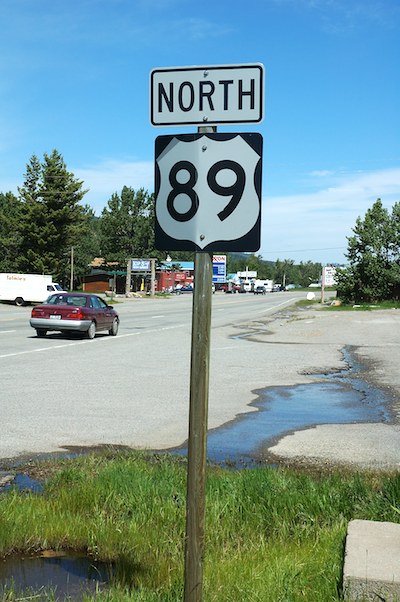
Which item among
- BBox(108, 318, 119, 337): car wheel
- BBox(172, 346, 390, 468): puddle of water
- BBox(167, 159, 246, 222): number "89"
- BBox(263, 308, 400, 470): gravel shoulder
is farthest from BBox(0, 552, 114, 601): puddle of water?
BBox(108, 318, 119, 337): car wheel

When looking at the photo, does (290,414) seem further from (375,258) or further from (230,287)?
(230,287)

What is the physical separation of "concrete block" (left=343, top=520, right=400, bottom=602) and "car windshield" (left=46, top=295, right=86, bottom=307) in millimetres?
20212

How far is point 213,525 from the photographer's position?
5246mm

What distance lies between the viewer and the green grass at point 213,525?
13.6 ft

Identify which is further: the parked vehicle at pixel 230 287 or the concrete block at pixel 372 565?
the parked vehicle at pixel 230 287

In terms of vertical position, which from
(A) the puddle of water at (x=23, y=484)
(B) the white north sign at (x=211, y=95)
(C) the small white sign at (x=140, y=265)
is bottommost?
(A) the puddle of water at (x=23, y=484)

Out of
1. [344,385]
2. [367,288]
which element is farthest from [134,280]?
[344,385]

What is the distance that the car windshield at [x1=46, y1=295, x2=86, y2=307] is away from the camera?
24.1m

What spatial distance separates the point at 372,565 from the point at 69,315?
2009 centimetres

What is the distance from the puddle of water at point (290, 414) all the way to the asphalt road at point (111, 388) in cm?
38

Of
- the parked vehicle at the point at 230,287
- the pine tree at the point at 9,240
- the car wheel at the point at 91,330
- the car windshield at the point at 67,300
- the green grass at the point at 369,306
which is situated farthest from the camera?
the parked vehicle at the point at 230,287

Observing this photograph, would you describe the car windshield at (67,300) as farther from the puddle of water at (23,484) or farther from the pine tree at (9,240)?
the pine tree at (9,240)

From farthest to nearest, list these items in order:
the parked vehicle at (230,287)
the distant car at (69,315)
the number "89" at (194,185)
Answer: the parked vehicle at (230,287) < the distant car at (69,315) < the number "89" at (194,185)

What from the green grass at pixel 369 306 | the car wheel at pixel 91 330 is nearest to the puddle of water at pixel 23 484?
the car wheel at pixel 91 330
